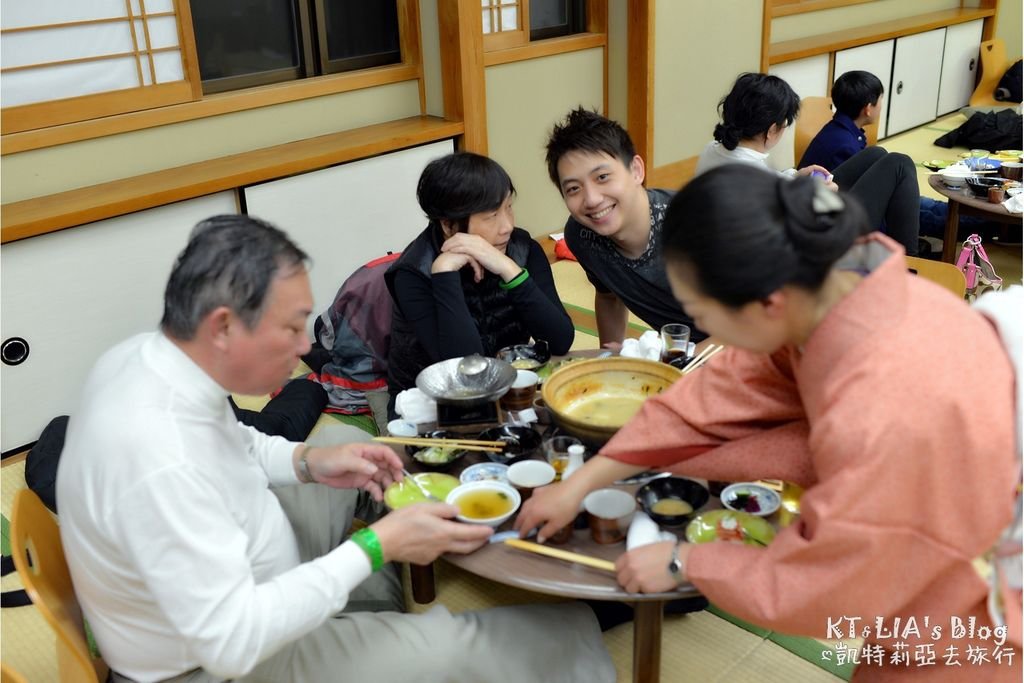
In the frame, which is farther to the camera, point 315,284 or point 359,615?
point 315,284

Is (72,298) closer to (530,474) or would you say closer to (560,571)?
(530,474)

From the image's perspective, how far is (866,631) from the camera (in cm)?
141

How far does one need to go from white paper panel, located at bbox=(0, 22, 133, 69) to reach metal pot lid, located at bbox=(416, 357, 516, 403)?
229 cm

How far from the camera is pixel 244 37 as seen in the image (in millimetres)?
3914

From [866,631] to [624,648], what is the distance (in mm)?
838

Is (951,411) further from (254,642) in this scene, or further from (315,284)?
(315,284)

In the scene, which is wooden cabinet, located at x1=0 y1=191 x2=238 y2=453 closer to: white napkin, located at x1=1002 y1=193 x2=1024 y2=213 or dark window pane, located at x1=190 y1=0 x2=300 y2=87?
dark window pane, located at x1=190 y1=0 x2=300 y2=87

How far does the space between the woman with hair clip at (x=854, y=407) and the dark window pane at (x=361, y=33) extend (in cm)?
342

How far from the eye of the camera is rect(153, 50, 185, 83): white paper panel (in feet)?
11.8

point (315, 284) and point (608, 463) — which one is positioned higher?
point (608, 463)

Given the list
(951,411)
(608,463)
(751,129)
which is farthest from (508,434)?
(751,129)

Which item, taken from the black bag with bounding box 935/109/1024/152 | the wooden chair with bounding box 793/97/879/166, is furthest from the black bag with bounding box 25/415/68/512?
the black bag with bounding box 935/109/1024/152

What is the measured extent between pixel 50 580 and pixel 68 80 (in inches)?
99.3

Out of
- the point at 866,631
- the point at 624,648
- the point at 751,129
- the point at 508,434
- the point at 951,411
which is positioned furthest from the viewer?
the point at 751,129
